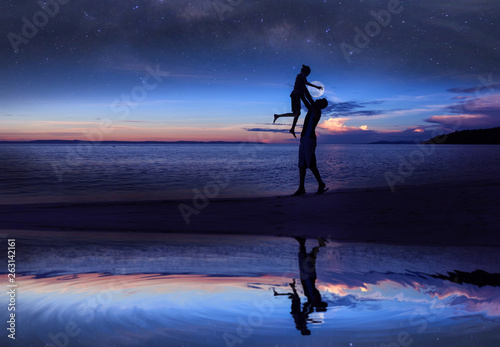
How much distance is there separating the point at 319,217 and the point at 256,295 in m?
5.18

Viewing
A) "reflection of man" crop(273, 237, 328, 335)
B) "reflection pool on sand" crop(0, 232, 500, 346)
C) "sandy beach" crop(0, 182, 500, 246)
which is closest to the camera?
"reflection pool on sand" crop(0, 232, 500, 346)

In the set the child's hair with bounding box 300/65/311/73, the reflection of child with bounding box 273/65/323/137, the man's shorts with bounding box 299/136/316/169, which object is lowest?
the man's shorts with bounding box 299/136/316/169

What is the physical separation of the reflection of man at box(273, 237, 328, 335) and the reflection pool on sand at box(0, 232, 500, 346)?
0.03ft

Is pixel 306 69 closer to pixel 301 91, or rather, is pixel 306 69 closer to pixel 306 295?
pixel 301 91

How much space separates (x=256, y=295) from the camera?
170 inches

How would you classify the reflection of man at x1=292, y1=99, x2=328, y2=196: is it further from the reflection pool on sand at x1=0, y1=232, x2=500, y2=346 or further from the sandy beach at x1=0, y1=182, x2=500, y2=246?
the reflection pool on sand at x1=0, y1=232, x2=500, y2=346

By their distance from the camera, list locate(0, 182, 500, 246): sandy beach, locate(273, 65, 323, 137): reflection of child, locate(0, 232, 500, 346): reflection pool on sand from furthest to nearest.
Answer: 1. locate(273, 65, 323, 137): reflection of child
2. locate(0, 182, 500, 246): sandy beach
3. locate(0, 232, 500, 346): reflection pool on sand

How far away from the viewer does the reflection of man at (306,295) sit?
3573 mm

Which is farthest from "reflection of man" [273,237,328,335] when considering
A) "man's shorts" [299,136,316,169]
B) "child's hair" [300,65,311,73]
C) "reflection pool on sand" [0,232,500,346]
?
"child's hair" [300,65,311,73]

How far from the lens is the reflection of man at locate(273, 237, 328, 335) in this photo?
141 inches

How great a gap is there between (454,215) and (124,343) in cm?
772

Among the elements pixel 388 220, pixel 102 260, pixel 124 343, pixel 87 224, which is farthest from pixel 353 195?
pixel 124 343

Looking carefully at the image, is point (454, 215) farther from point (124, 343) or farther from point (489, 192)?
point (124, 343)

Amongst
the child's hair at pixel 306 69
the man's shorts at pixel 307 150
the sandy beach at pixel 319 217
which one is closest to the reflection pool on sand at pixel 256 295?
the sandy beach at pixel 319 217
